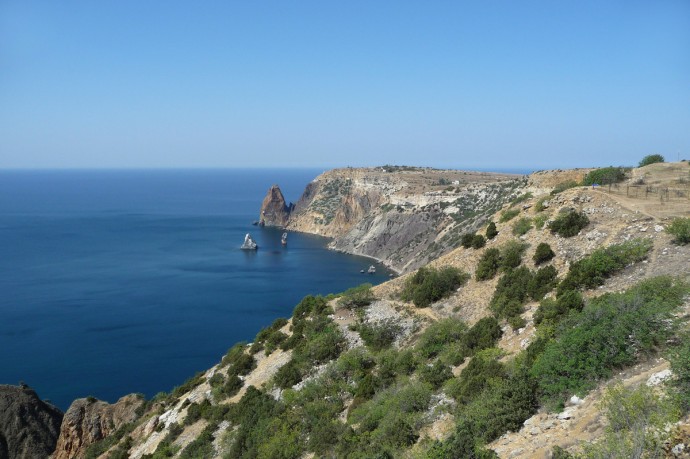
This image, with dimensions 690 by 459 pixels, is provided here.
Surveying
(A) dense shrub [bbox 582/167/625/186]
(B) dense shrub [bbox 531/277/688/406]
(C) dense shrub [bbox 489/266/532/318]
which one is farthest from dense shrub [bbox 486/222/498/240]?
(B) dense shrub [bbox 531/277/688/406]

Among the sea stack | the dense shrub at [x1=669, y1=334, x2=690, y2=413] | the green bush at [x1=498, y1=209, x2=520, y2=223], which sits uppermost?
the green bush at [x1=498, y1=209, x2=520, y2=223]

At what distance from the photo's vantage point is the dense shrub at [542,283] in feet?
74.1

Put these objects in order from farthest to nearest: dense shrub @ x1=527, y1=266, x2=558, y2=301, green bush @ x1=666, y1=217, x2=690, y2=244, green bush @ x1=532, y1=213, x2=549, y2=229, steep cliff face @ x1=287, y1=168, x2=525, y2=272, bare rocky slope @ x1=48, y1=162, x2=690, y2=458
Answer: steep cliff face @ x1=287, y1=168, x2=525, y2=272 < green bush @ x1=532, y1=213, x2=549, y2=229 < dense shrub @ x1=527, y1=266, x2=558, y2=301 < green bush @ x1=666, y1=217, x2=690, y2=244 < bare rocky slope @ x1=48, y1=162, x2=690, y2=458

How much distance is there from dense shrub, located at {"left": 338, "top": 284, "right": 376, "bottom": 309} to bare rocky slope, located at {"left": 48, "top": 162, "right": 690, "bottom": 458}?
493mm

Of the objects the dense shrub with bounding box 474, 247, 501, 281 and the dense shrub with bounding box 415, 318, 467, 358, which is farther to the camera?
the dense shrub with bounding box 474, 247, 501, 281

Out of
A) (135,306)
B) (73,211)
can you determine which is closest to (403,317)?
(135,306)

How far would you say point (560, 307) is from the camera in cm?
1912

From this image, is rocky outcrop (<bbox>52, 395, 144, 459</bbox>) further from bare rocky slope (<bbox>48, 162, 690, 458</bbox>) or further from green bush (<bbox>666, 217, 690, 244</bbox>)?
green bush (<bbox>666, 217, 690, 244</bbox>)

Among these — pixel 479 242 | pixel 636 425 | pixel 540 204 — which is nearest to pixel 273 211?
pixel 479 242

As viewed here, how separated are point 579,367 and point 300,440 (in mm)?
11290

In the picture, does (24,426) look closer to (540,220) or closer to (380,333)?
(380,333)

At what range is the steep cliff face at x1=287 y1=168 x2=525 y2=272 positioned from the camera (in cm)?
9912

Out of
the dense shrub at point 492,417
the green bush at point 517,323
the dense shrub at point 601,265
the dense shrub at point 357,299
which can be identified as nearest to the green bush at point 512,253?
the dense shrub at point 601,265

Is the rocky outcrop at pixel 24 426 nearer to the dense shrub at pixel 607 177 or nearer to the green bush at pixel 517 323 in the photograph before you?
the green bush at pixel 517 323
